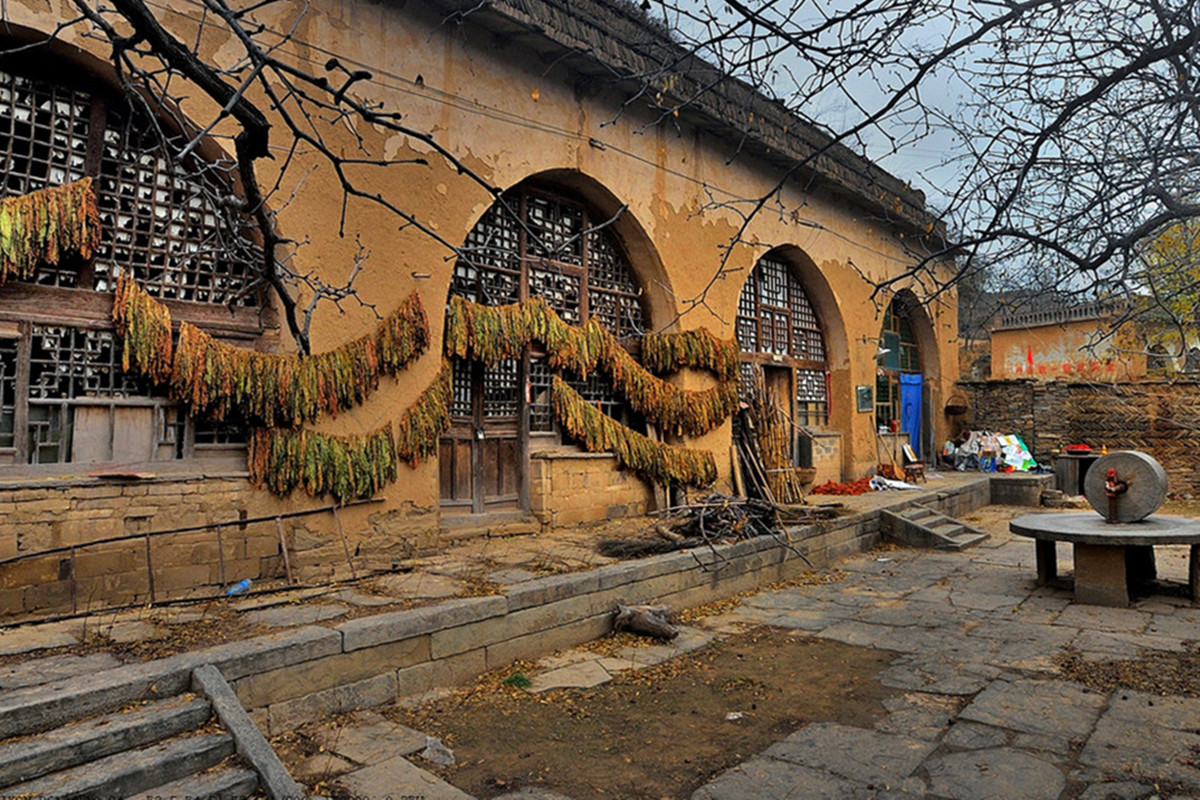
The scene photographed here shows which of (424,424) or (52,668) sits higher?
(424,424)

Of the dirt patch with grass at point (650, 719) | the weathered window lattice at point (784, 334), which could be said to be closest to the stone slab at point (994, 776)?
the dirt patch with grass at point (650, 719)

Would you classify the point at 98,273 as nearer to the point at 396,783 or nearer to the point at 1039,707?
the point at 396,783

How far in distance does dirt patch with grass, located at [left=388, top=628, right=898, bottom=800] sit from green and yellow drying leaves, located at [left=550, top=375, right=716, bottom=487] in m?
3.67

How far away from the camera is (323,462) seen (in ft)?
21.0

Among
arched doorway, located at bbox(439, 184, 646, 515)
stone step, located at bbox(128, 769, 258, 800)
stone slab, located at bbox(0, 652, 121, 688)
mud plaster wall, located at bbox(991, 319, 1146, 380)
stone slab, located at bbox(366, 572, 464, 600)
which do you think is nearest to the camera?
stone step, located at bbox(128, 769, 258, 800)

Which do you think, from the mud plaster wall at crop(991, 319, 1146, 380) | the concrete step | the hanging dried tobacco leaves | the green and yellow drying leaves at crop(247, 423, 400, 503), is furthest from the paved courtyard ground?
the mud plaster wall at crop(991, 319, 1146, 380)

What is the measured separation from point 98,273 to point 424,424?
2864mm

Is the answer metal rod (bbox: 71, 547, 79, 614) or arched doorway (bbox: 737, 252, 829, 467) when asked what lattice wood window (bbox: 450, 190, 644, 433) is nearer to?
arched doorway (bbox: 737, 252, 829, 467)

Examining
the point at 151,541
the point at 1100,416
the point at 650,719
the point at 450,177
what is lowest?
the point at 650,719

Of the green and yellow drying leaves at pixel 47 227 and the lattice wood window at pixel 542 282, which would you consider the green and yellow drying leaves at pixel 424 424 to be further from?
the green and yellow drying leaves at pixel 47 227

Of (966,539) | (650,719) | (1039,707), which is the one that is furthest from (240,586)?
(966,539)

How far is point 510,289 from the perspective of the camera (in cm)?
866

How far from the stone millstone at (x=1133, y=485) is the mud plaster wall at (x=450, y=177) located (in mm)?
2433

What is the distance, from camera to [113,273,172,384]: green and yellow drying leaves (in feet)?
18.3
